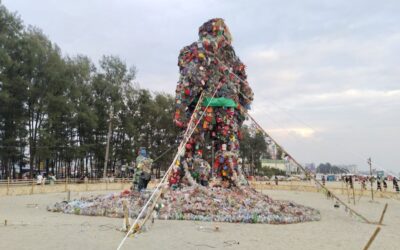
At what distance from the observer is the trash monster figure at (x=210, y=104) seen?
472 inches

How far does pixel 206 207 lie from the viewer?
1041cm

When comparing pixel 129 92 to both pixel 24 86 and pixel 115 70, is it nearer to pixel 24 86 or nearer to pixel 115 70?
pixel 115 70

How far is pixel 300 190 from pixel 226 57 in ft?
61.2

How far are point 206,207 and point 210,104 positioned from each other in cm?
337

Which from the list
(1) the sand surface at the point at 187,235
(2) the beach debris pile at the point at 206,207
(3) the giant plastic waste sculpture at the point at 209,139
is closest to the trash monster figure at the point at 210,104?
(3) the giant plastic waste sculpture at the point at 209,139

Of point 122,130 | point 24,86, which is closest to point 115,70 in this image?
point 122,130

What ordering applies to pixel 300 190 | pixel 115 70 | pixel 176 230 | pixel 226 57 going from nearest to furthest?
pixel 176 230 < pixel 226 57 < pixel 300 190 < pixel 115 70

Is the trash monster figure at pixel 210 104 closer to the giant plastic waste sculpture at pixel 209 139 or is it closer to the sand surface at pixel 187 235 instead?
the giant plastic waste sculpture at pixel 209 139

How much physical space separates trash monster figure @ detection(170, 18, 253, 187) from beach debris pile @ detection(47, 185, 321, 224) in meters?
0.70

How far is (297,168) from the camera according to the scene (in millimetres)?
10648

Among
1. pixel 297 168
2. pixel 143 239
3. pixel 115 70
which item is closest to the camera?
pixel 143 239

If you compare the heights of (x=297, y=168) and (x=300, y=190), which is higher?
(x=297, y=168)

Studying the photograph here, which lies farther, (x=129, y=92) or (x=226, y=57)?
(x=129, y=92)

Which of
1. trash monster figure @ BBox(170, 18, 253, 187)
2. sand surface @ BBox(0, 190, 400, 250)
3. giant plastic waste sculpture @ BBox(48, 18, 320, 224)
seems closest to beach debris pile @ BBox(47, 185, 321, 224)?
giant plastic waste sculpture @ BBox(48, 18, 320, 224)
